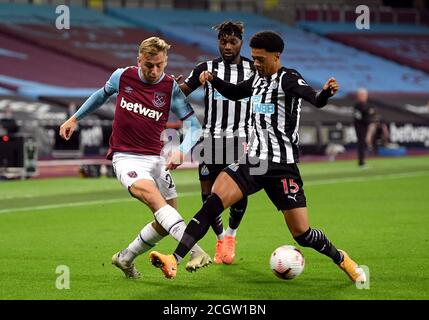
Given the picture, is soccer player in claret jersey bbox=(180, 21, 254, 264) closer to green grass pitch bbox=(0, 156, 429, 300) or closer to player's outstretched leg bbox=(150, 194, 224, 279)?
green grass pitch bbox=(0, 156, 429, 300)

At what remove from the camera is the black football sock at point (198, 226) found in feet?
29.0

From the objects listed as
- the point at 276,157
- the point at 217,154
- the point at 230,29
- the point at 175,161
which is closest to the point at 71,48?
the point at 217,154

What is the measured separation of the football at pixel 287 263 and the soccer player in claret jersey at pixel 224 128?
5.72 ft

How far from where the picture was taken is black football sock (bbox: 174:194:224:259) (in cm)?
884

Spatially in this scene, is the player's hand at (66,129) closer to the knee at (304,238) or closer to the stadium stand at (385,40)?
the knee at (304,238)

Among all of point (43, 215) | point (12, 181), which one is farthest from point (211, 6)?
point (43, 215)

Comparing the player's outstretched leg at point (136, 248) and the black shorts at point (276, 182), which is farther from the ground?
the black shorts at point (276, 182)

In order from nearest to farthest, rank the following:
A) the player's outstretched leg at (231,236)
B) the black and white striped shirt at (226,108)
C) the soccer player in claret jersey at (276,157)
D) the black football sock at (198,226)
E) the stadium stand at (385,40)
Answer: the black football sock at (198,226), the soccer player in claret jersey at (276,157), the player's outstretched leg at (231,236), the black and white striped shirt at (226,108), the stadium stand at (385,40)

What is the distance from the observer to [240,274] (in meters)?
10.1

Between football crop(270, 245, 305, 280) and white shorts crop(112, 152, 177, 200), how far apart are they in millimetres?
1141

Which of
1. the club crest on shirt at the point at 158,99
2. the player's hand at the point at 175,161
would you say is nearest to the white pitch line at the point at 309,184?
the club crest on shirt at the point at 158,99

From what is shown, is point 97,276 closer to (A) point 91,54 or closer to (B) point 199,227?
(B) point 199,227

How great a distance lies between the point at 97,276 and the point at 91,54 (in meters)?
30.0
